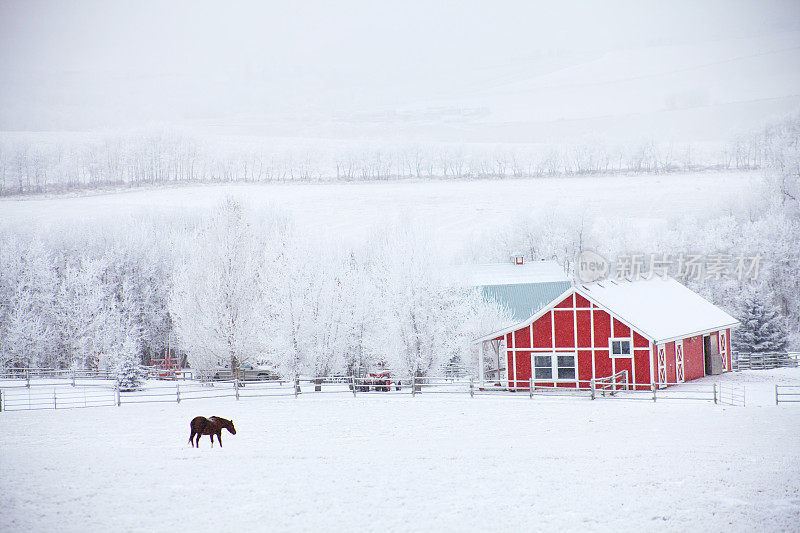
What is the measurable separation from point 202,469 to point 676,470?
11.0 meters

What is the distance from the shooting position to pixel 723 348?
4153 centimetres

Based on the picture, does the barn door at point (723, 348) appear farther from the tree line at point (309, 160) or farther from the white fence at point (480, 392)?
the tree line at point (309, 160)

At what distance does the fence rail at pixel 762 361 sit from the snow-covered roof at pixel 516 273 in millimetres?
13360

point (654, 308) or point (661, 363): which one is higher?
point (654, 308)

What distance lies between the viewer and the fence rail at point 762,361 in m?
45.4

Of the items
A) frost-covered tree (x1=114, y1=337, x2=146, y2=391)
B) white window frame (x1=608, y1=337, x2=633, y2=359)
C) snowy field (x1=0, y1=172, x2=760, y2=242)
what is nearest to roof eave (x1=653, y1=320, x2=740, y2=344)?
white window frame (x1=608, y1=337, x2=633, y2=359)

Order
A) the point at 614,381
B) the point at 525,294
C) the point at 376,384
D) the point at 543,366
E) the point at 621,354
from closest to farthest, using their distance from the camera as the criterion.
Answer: the point at 614,381 < the point at 621,354 < the point at 543,366 < the point at 376,384 < the point at 525,294

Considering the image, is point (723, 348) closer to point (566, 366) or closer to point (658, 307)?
point (658, 307)

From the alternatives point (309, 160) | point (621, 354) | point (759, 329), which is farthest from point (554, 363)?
point (309, 160)

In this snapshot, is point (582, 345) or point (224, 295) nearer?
point (582, 345)

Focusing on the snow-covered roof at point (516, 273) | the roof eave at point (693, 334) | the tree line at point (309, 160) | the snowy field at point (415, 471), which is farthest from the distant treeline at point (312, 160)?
the snowy field at point (415, 471)

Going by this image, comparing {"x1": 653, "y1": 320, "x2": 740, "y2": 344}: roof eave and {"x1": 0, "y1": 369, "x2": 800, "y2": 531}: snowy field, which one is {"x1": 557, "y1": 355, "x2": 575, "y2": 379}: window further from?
{"x1": 0, "y1": 369, "x2": 800, "y2": 531}: snowy field

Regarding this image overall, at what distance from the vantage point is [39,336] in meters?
52.1

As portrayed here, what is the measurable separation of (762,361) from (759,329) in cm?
454
